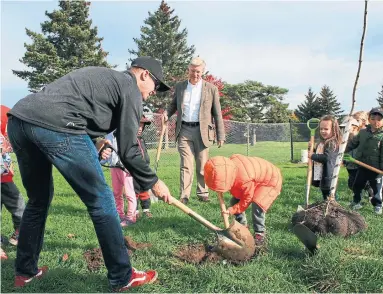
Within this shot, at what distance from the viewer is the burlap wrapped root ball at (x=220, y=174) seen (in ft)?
11.6

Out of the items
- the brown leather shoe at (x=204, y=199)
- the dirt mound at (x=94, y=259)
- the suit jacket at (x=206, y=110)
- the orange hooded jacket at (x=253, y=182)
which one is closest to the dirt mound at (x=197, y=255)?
the orange hooded jacket at (x=253, y=182)

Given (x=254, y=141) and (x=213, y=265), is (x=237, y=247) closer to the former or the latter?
(x=213, y=265)

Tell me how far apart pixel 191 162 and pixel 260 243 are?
10.1 ft

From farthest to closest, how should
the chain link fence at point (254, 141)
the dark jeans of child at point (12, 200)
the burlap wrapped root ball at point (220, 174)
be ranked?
the chain link fence at point (254, 141), the dark jeans of child at point (12, 200), the burlap wrapped root ball at point (220, 174)

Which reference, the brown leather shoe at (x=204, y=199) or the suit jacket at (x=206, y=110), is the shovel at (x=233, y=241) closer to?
the brown leather shoe at (x=204, y=199)

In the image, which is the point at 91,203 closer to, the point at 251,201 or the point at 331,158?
the point at 251,201

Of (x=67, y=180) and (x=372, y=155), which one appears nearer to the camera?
(x=67, y=180)

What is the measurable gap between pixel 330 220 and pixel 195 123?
3042 mm

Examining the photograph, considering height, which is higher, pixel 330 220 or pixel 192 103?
pixel 192 103

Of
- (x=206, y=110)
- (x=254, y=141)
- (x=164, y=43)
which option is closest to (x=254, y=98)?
(x=164, y=43)

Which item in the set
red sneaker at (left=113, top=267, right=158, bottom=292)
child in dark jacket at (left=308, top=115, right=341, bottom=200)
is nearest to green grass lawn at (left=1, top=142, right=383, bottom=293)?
red sneaker at (left=113, top=267, right=158, bottom=292)

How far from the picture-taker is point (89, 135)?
294 cm

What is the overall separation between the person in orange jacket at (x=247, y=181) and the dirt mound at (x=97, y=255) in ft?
3.14

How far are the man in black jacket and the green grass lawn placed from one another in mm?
392
